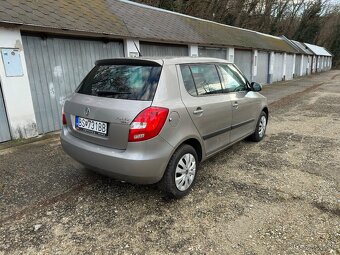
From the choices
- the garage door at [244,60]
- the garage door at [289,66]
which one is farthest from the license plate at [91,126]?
the garage door at [289,66]

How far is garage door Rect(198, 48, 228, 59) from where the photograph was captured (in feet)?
39.1

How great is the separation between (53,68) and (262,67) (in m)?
15.8

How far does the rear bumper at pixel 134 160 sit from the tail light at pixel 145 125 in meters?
0.07

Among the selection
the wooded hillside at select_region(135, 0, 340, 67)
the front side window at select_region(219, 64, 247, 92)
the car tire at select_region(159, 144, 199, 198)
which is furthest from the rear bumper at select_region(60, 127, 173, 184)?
the wooded hillside at select_region(135, 0, 340, 67)

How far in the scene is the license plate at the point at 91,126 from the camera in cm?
291

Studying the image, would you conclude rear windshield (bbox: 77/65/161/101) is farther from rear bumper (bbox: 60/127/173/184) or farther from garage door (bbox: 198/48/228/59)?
garage door (bbox: 198/48/228/59)

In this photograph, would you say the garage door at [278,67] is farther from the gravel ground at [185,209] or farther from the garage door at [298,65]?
the gravel ground at [185,209]

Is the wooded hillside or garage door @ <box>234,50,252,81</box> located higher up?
the wooded hillside

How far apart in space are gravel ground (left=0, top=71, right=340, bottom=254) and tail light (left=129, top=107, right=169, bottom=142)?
3.09ft

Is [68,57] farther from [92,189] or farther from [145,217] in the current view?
[145,217]

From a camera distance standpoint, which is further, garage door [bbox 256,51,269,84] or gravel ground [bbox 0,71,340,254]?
garage door [bbox 256,51,269,84]

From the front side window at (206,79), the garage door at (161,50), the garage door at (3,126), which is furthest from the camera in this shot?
the garage door at (161,50)

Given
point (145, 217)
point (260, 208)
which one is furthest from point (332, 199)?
point (145, 217)

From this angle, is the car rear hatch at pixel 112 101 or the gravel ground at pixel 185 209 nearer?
the gravel ground at pixel 185 209
